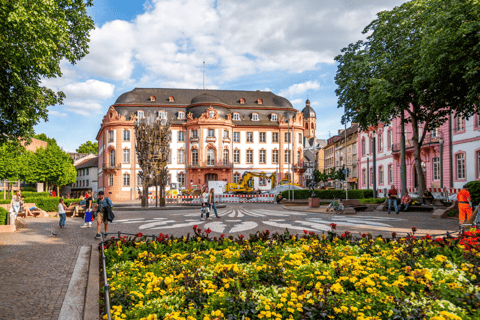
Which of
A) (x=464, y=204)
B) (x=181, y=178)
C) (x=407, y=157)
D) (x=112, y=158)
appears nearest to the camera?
(x=464, y=204)

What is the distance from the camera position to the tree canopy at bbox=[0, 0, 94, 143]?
11.9m

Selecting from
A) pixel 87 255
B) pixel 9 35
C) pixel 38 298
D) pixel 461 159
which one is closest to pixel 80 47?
pixel 9 35

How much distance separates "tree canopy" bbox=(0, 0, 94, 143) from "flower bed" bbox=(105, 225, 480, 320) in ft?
26.4

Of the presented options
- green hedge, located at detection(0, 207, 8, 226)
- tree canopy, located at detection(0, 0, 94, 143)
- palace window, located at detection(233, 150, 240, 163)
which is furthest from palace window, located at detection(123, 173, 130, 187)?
green hedge, located at detection(0, 207, 8, 226)

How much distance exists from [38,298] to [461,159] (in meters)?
35.2

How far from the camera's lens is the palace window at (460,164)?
108 feet

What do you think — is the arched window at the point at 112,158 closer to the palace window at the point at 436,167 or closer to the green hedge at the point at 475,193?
the palace window at the point at 436,167

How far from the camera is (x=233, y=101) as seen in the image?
69.1m

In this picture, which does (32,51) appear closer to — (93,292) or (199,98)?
(93,292)

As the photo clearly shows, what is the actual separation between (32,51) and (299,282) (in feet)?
38.2

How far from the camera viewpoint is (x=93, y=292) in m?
5.94

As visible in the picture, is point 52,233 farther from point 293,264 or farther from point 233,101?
point 233,101

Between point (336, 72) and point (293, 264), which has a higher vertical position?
point (336, 72)

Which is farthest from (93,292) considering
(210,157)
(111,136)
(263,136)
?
(263,136)
